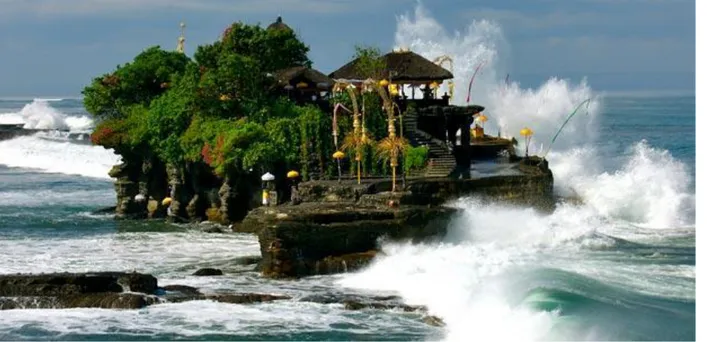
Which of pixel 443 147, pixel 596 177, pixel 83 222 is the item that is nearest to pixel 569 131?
pixel 596 177

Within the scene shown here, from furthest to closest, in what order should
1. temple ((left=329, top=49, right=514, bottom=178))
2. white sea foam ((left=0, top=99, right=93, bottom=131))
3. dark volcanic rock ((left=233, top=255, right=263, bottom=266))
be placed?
white sea foam ((left=0, top=99, right=93, bottom=131)) → temple ((left=329, top=49, right=514, bottom=178)) → dark volcanic rock ((left=233, top=255, right=263, bottom=266))

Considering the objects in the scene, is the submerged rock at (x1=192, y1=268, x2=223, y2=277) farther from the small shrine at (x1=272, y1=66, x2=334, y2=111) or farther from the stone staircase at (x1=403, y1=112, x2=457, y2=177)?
the small shrine at (x1=272, y1=66, x2=334, y2=111)

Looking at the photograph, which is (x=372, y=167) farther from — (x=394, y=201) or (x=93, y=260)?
(x=93, y=260)

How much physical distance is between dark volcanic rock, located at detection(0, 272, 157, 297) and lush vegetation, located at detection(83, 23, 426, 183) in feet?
45.5

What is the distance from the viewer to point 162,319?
2739 centimetres

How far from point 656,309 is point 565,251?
9915 mm

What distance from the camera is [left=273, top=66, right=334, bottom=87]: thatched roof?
4925cm

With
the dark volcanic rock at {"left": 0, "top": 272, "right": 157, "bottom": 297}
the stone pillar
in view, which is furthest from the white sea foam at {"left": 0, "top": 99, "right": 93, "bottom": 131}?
the dark volcanic rock at {"left": 0, "top": 272, "right": 157, "bottom": 297}

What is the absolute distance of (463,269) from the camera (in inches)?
1248

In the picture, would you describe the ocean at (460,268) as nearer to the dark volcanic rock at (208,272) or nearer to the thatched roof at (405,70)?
the dark volcanic rock at (208,272)

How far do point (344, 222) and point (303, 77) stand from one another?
52.3ft

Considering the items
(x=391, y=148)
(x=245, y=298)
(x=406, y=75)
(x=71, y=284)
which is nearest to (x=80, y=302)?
(x=71, y=284)

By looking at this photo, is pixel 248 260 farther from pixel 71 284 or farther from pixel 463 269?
pixel 71 284

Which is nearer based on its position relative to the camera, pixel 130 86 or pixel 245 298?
pixel 245 298
